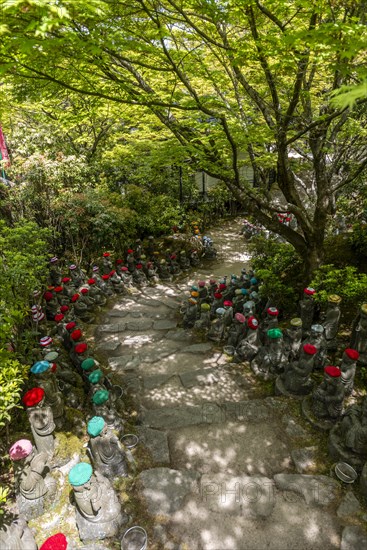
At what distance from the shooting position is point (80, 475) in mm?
3844

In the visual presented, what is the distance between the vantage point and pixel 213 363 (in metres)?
7.51

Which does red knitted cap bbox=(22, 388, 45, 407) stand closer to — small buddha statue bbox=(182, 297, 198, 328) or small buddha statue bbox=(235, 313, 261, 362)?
small buddha statue bbox=(235, 313, 261, 362)

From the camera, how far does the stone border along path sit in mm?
4051

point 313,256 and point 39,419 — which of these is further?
point 313,256

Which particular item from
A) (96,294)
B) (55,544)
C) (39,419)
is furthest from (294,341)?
(96,294)

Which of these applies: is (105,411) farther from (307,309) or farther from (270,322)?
(307,309)

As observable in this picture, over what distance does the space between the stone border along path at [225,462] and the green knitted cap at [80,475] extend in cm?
113

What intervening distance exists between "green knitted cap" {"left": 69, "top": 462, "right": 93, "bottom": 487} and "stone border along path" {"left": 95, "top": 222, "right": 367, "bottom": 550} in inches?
44.4

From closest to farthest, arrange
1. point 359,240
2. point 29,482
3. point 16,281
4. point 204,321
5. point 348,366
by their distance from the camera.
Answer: point 29,482
point 348,366
point 16,281
point 359,240
point 204,321

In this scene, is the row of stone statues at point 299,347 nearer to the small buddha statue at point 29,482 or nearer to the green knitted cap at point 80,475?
the green knitted cap at point 80,475

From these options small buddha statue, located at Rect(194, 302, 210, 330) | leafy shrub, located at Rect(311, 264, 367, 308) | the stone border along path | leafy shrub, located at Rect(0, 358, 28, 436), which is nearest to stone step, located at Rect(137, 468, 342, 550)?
the stone border along path

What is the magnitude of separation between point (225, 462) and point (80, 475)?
7.73 ft

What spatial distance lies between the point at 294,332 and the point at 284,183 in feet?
12.3

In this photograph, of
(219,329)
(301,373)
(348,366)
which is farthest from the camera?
(219,329)
